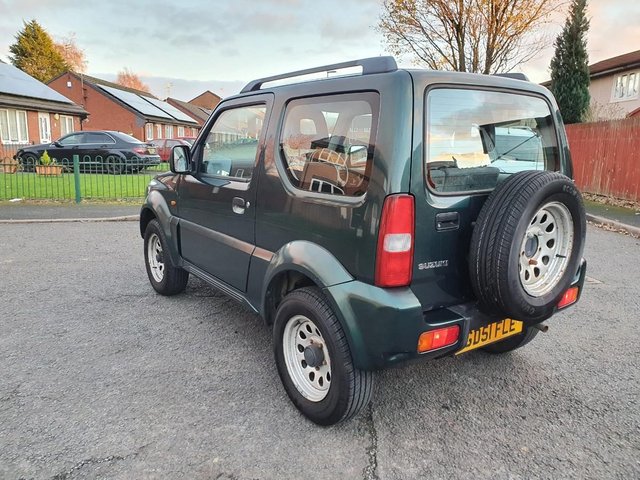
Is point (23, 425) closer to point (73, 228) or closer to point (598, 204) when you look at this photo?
point (73, 228)

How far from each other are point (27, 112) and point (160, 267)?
24639mm

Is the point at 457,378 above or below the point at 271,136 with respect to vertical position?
below

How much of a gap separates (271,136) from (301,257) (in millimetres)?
880

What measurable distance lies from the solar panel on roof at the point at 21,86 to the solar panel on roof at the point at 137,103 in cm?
1083

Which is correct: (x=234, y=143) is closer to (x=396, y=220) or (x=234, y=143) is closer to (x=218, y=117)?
(x=218, y=117)

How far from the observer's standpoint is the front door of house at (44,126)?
2538 centimetres

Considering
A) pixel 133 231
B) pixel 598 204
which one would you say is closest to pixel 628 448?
pixel 133 231

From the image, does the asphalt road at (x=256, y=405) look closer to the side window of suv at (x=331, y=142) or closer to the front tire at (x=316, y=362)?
the front tire at (x=316, y=362)

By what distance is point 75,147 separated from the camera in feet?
59.7

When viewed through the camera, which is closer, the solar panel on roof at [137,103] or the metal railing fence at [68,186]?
the metal railing fence at [68,186]

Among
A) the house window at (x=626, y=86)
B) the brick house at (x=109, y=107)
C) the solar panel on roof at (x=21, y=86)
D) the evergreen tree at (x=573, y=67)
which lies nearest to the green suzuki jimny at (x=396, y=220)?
the evergreen tree at (x=573, y=67)

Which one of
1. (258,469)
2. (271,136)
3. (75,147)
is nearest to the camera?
(258,469)

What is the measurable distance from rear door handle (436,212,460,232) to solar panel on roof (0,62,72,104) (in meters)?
26.2

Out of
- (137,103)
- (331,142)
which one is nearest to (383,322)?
(331,142)
